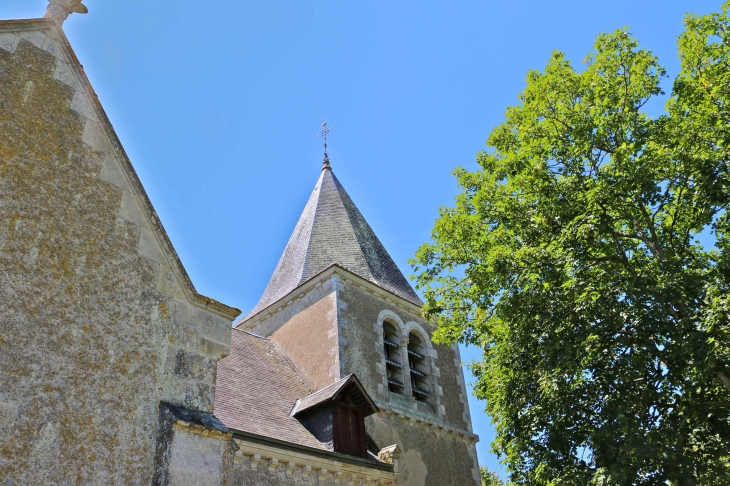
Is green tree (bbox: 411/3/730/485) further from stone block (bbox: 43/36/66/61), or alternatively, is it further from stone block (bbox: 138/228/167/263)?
stone block (bbox: 43/36/66/61)

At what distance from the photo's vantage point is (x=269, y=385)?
12211 millimetres

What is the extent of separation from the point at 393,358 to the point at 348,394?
315 centimetres

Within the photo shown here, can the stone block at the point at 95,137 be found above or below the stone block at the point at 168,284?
above

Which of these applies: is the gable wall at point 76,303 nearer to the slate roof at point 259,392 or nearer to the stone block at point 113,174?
the stone block at point 113,174

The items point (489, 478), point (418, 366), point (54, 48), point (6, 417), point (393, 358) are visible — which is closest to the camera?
point (6, 417)

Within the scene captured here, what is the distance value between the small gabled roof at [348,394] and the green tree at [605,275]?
1.89m

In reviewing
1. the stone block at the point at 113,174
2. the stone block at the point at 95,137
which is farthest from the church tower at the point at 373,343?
the stone block at the point at 95,137

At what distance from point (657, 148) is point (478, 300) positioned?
13.4ft

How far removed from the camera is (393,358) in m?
14.6

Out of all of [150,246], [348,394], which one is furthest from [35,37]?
[348,394]

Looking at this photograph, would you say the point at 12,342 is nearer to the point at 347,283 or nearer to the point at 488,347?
the point at 488,347

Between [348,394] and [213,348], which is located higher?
[348,394]

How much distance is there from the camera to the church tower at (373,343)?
12.9 metres

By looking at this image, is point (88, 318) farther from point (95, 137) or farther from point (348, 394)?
point (348, 394)
